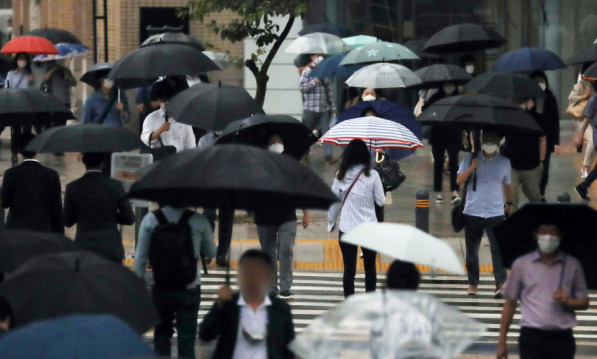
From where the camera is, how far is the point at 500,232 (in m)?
8.89

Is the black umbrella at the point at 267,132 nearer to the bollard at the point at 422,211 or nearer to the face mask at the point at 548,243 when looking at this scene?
the bollard at the point at 422,211

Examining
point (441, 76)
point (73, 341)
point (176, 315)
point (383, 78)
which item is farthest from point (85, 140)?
point (441, 76)

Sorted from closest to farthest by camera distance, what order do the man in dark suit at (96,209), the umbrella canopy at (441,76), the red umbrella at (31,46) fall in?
the man in dark suit at (96,209) < the umbrella canopy at (441,76) < the red umbrella at (31,46)

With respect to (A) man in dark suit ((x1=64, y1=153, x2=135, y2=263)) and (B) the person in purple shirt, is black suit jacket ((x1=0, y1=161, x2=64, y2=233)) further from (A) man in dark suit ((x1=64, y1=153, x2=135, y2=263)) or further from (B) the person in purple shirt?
(B) the person in purple shirt

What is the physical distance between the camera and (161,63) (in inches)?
587

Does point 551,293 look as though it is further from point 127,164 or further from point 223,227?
point 223,227

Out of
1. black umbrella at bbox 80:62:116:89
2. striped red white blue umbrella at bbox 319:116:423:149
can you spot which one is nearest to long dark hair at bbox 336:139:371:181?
striped red white blue umbrella at bbox 319:116:423:149

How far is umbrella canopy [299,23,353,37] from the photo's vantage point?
25283 millimetres

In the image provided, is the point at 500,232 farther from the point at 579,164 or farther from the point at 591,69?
the point at 579,164

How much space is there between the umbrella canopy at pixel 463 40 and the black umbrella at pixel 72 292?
48.0 ft

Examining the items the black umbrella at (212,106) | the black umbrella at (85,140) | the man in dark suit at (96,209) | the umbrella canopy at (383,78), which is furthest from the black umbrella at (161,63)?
the umbrella canopy at (383,78)

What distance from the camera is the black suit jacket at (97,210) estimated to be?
10.8 metres

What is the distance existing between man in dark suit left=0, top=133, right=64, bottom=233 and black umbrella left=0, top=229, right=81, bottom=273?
350 cm

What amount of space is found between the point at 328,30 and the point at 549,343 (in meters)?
17.4
